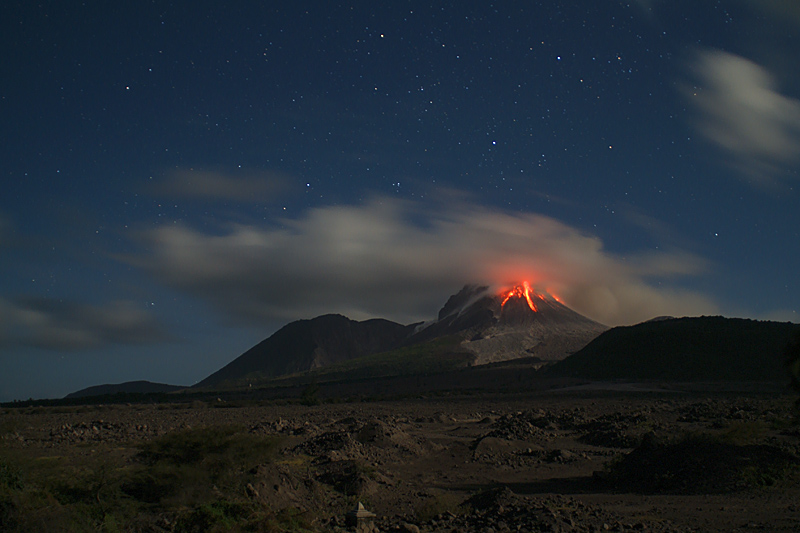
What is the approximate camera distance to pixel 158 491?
13273 millimetres

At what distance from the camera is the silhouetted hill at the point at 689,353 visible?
81688 mm

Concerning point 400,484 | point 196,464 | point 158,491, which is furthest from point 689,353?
point 158,491

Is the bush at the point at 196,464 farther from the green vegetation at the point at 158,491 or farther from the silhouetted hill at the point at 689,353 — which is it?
the silhouetted hill at the point at 689,353

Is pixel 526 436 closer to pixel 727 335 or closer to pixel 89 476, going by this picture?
pixel 89 476

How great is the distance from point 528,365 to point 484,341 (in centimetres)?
6214

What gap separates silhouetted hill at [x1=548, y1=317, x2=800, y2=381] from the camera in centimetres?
8169

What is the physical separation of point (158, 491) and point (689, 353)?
9016 centimetres

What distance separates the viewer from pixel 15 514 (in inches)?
384

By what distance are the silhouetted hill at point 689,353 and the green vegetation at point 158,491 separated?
7898cm

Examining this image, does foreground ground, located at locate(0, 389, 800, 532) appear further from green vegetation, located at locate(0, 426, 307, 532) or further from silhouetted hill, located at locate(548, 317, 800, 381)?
silhouetted hill, located at locate(548, 317, 800, 381)

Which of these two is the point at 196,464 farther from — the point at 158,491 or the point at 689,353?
the point at 689,353

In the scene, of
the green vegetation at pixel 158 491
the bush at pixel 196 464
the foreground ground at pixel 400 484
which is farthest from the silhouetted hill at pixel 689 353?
the green vegetation at pixel 158 491

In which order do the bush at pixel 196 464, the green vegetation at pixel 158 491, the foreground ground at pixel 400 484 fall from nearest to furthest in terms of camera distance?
1. the green vegetation at pixel 158 491
2. the foreground ground at pixel 400 484
3. the bush at pixel 196 464

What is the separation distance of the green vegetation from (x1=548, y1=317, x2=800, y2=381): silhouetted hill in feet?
259
